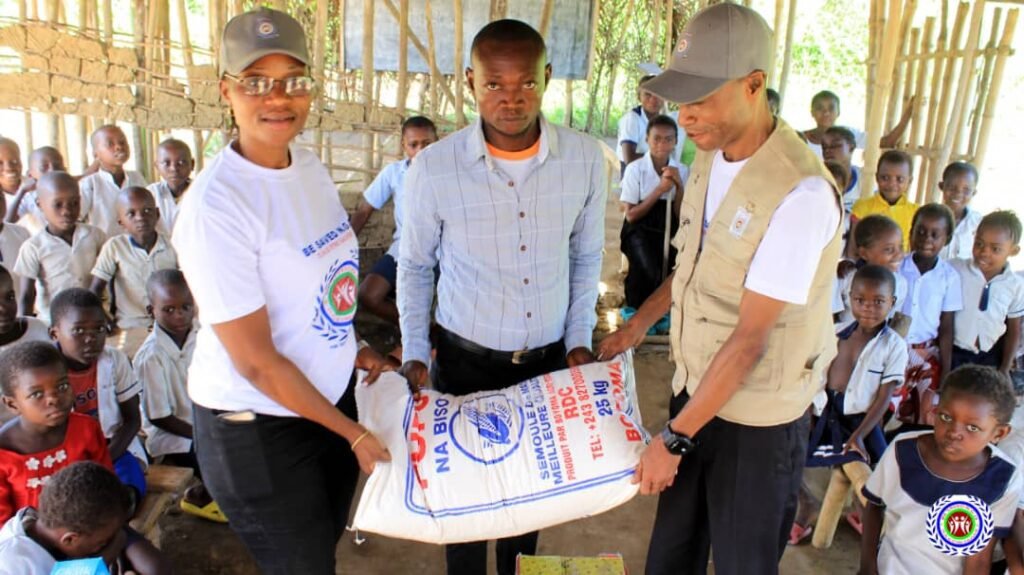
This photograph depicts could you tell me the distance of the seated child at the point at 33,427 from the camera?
2.21m

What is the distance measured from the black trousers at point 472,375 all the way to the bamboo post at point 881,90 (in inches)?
111

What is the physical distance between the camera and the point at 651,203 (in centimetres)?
475

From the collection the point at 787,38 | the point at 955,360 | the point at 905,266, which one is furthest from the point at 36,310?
the point at 787,38

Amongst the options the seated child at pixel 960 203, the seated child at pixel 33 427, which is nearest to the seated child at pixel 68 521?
the seated child at pixel 33 427

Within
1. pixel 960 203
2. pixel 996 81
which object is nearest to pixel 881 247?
pixel 960 203

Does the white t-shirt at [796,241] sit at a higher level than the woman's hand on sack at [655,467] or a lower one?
higher

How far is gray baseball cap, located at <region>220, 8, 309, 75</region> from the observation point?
1485 millimetres

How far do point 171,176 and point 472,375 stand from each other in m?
3.00

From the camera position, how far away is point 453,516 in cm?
176

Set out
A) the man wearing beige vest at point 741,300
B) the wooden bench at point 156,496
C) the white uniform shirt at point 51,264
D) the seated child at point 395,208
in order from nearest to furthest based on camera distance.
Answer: the man wearing beige vest at point 741,300 < the wooden bench at point 156,496 < the white uniform shirt at point 51,264 < the seated child at point 395,208

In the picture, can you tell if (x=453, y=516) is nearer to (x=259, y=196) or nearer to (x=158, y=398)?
(x=259, y=196)

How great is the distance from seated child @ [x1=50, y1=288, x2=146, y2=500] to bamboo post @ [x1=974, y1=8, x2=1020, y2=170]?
Result: 17.9 feet

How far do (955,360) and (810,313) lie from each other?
95.1 inches

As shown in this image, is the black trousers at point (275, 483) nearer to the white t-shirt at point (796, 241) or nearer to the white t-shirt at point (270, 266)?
the white t-shirt at point (270, 266)
